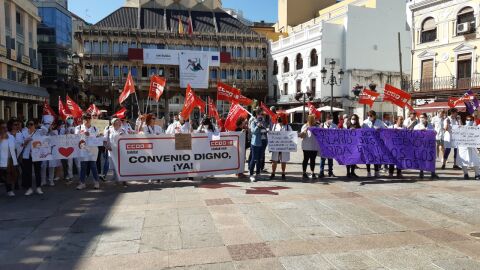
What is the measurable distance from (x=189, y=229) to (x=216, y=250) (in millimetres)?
1017

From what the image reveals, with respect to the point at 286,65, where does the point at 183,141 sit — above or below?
below

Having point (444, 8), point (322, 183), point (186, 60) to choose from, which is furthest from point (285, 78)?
point (322, 183)

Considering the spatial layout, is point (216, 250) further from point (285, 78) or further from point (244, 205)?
point (285, 78)

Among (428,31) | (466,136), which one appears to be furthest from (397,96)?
(428,31)

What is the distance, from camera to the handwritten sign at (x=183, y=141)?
1033cm

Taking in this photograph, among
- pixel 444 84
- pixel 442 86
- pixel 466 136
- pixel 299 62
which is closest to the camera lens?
pixel 466 136

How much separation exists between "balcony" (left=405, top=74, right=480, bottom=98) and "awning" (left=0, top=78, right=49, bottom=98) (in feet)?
102

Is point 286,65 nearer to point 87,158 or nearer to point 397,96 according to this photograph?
point 397,96

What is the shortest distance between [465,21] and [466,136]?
2065 cm

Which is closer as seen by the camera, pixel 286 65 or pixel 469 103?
pixel 469 103

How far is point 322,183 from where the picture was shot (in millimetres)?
10164

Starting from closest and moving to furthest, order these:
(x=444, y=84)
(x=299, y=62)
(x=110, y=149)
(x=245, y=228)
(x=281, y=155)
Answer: (x=245, y=228), (x=110, y=149), (x=281, y=155), (x=444, y=84), (x=299, y=62)

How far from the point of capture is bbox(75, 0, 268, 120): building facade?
56500 millimetres

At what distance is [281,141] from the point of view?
10859 millimetres
